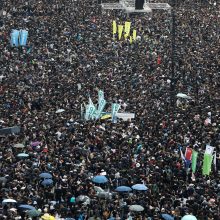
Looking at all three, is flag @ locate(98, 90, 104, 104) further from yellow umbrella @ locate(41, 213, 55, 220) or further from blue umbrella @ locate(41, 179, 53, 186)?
yellow umbrella @ locate(41, 213, 55, 220)

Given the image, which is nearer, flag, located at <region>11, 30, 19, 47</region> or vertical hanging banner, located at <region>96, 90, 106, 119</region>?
vertical hanging banner, located at <region>96, 90, 106, 119</region>

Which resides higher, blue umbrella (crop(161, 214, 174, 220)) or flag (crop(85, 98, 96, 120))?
flag (crop(85, 98, 96, 120))

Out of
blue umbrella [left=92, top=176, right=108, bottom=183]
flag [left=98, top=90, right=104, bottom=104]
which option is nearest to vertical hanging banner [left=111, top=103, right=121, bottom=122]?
flag [left=98, top=90, right=104, bottom=104]

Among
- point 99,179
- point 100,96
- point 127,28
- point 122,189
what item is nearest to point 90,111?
point 100,96

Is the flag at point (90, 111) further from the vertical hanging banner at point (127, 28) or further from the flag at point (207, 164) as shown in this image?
the vertical hanging banner at point (127, 28)

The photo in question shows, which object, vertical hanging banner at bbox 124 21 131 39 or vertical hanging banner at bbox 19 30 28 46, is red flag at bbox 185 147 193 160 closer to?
vertical hanging banner at bbox 19 30 28 46

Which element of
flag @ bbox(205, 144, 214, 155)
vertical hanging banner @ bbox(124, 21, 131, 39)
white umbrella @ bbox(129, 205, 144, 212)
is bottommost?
white umbrella @ bbox(129, 205, 144, 212)

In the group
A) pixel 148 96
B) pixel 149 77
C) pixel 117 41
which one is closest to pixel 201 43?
pixel 117 41

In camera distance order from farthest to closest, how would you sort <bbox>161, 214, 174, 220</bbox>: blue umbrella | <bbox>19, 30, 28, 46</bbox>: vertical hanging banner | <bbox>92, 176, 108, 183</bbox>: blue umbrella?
<bbox>19, 30, 28, 46</bbox>: vertical hanging banner → <bbox>92, 176, 108, 183</bbox>: blue umbrella → <bbox>161, 214, 174, 220</bbox>: blue umbrella

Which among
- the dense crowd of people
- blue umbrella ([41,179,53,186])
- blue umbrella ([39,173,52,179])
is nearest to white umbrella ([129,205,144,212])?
the dense crowd of people

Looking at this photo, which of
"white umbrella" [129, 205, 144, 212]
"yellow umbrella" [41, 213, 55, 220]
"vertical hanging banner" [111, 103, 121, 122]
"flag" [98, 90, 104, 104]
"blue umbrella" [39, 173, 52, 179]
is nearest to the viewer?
"yellow umbrella" [41, 213, 55, 220]
